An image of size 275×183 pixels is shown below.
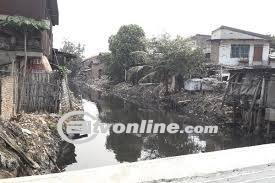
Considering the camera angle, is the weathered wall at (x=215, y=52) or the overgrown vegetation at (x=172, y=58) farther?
Answer: the weathered wall at (x=215, y=52)

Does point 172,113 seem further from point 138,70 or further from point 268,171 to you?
point 268,171

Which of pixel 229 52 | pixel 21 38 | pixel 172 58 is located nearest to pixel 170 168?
pixel 21 38

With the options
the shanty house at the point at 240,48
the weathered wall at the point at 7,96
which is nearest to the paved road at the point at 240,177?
the weathered wall at the point at 7,96

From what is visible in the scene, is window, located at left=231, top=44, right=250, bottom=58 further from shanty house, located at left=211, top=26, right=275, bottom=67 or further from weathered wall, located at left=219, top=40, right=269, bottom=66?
weathered wall, located at left=219, top=40, right=269, bottom=66

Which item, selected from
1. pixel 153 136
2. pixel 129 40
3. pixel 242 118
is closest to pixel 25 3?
pixel 153 136

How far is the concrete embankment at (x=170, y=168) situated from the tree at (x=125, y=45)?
1611 inches

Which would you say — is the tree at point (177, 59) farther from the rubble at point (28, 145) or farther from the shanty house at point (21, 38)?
the rubble at point (28, 145)

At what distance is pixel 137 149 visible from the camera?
15141 mm

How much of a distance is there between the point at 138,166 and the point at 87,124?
15070mm

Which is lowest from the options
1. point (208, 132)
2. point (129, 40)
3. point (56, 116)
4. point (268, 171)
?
point (208, 132)

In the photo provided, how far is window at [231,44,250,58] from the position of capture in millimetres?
35406

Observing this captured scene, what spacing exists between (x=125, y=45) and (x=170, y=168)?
1654 inches

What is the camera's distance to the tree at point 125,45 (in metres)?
43.7

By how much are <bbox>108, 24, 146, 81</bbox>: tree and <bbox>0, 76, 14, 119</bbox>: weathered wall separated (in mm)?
31679
